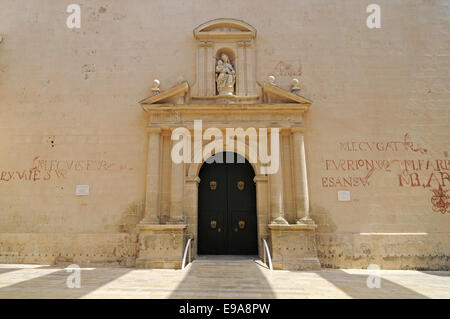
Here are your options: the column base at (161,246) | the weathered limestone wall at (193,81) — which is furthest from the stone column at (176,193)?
the weathered limestone wall at (193,81)

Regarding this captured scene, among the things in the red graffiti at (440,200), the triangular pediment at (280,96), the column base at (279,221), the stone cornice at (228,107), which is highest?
the triangular pediment at (280,96)

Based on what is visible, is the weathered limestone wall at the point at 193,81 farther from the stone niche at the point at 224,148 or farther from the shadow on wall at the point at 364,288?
the shadow on wall at the point at 364,288

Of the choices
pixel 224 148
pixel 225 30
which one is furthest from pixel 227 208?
pixel 225 30

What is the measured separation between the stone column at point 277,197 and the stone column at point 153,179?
114 inches

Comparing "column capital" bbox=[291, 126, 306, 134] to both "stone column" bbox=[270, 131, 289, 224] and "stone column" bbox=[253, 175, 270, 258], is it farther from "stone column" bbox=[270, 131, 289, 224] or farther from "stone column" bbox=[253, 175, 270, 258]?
"stone column" bbox=[253, 175, 270, 258]

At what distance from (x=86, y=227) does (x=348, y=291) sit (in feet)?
20.4

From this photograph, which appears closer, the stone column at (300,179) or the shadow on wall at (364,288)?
the shadow on wall at (364,288)

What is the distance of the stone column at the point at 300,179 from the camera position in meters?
7.10

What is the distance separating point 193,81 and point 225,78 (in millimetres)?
932

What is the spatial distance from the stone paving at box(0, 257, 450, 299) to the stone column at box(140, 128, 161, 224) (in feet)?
4.26

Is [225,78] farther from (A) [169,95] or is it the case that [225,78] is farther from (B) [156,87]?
(B) [156,87]

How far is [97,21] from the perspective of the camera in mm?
8625
